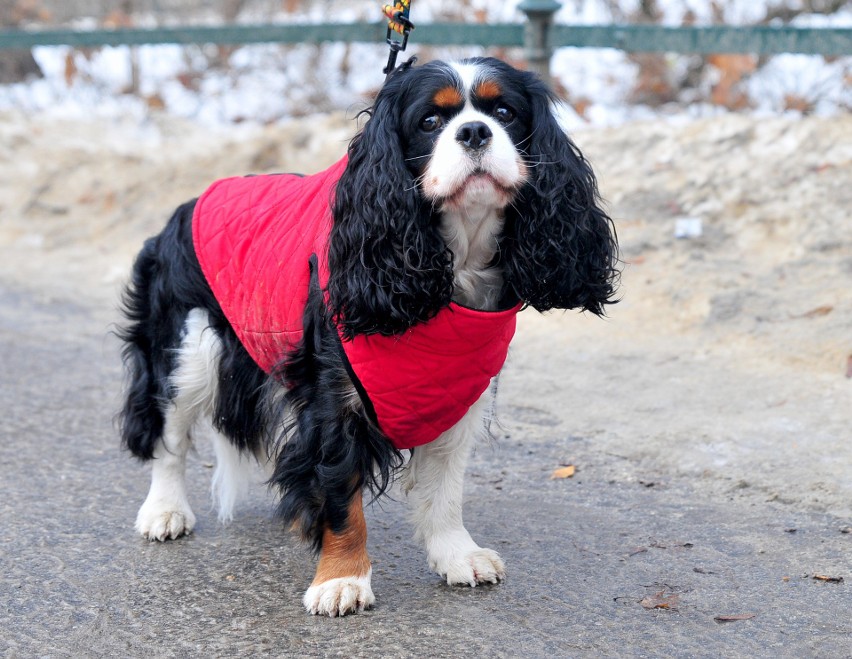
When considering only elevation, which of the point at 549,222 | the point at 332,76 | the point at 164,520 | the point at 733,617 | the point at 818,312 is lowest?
the point at 164,520

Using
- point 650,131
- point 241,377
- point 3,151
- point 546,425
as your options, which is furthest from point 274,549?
point 3,151

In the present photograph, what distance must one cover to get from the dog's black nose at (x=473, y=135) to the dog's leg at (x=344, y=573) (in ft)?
3.49

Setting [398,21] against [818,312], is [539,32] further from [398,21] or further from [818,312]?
→ [398,21]

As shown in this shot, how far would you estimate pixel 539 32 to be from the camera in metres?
7.11

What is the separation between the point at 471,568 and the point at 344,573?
403 millimetres

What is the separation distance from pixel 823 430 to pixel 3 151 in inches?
320

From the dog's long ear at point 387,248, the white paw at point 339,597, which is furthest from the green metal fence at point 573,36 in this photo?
the white paw at point 339,597

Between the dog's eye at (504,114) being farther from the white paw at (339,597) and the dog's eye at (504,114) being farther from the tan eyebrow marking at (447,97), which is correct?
the white paw at (339,597)

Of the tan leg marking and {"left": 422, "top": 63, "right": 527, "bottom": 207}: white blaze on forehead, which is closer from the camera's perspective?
{"left": 422, "top": 63, "right": 527, "bottom": 207}: white blaze on forehead

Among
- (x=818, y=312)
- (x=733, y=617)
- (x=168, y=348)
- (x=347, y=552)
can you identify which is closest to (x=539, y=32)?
(x=818, y=312)

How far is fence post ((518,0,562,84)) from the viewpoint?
7066 millimetres

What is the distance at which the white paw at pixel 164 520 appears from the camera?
141 inches

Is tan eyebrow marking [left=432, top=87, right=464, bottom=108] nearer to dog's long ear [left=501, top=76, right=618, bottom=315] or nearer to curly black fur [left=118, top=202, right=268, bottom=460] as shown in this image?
dog's long ear [left=501, top=76, right=618, bottom=315]

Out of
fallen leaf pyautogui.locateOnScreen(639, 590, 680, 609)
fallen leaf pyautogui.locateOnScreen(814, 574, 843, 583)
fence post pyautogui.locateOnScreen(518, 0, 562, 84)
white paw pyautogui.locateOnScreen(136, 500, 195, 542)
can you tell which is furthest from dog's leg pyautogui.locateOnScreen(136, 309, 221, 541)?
fence post pyautogui.locateOnScreen(518, 0, 562, 84)
